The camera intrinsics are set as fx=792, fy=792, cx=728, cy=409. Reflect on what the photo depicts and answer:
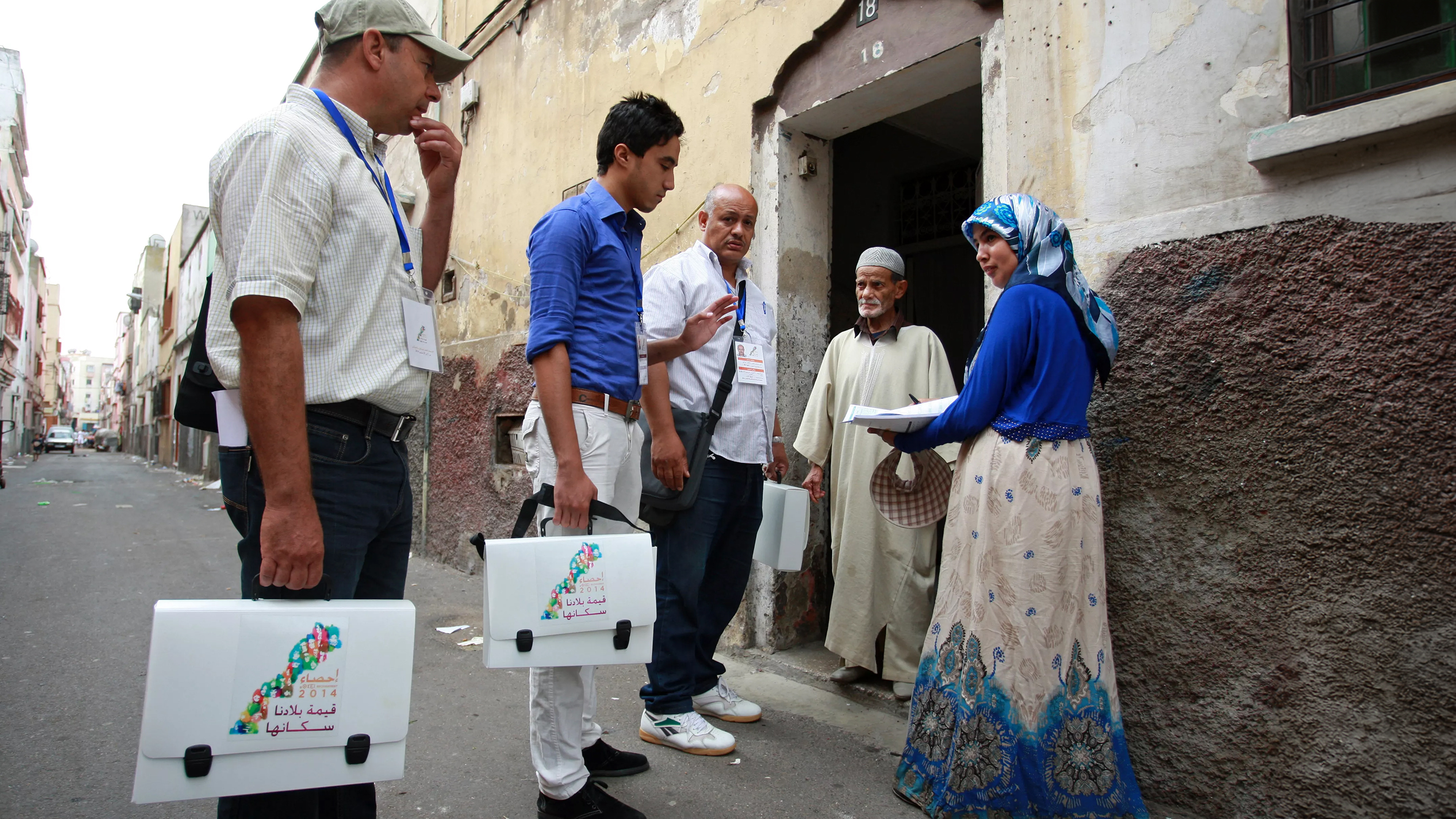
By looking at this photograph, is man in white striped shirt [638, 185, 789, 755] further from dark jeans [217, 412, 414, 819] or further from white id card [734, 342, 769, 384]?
dark jeans [217, 412, 414, 819]

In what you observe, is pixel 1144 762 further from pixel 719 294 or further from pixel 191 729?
pixel 191 729

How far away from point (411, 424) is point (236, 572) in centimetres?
512

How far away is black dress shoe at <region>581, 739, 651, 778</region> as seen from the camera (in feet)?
7.74

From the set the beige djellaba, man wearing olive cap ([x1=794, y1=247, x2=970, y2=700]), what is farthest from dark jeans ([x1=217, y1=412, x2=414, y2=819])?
the beige djellaba

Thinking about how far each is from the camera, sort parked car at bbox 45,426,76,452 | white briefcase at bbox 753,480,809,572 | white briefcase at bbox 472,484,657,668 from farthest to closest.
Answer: parked car at bbox 45,426,76,452 → white briefcase at bbox 753,480,809,572 → white briefcase at bbox 472,484,657,668

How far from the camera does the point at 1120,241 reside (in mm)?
2393

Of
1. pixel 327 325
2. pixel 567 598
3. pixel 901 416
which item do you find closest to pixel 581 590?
pixel 567 598

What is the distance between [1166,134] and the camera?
230 centimetres

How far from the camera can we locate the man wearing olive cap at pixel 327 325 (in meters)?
1.29

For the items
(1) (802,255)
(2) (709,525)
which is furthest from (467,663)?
(1) (802,255)

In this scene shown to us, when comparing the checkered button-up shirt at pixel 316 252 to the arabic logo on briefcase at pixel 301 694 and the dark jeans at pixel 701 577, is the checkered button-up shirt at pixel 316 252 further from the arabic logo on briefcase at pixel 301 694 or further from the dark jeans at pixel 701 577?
the dark jeans at pixel 701 577

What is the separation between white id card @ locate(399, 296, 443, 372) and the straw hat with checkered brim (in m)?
1.52

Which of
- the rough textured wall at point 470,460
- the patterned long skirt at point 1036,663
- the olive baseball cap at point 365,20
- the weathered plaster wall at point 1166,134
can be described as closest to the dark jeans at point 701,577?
the patterned long skirt at point 1036,663

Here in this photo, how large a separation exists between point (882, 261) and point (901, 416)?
1.39m
